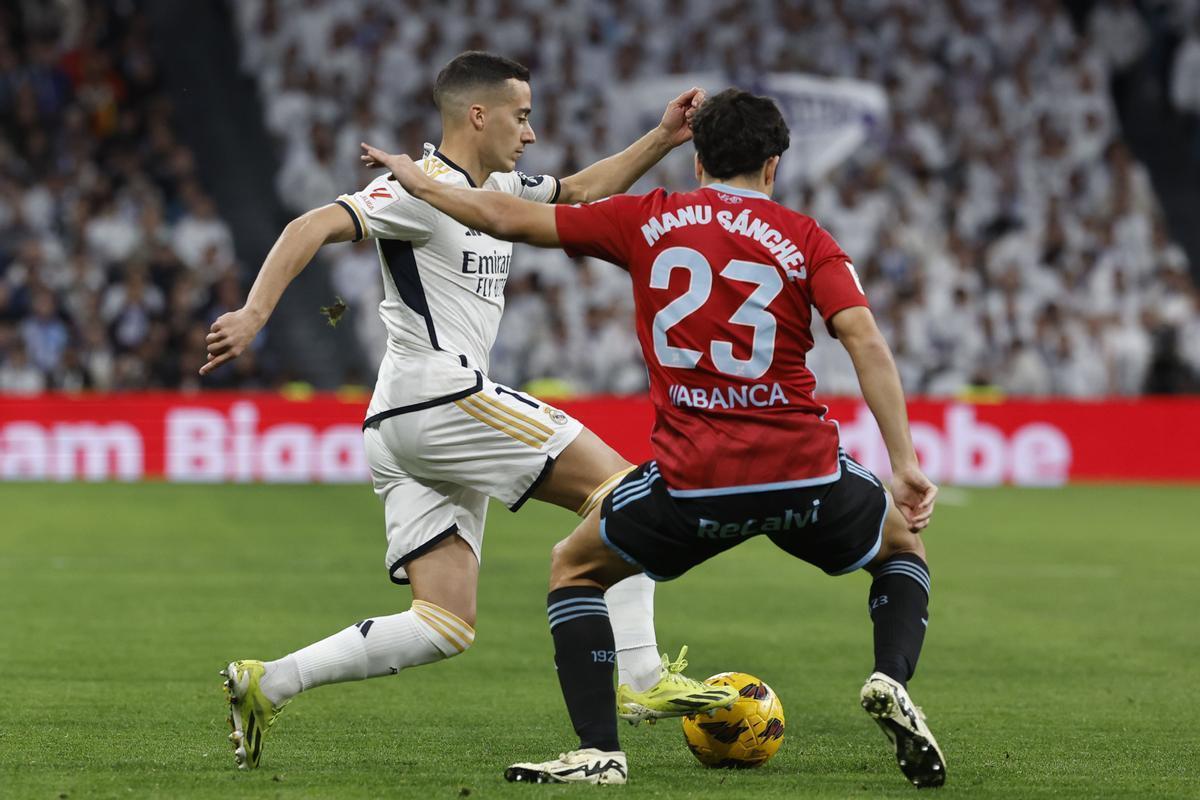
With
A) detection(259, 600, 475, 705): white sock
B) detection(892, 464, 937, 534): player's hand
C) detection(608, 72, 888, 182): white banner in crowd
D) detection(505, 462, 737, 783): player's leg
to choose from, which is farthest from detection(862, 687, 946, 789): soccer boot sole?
detection(608, 72, 888, 182): white banner in crowd

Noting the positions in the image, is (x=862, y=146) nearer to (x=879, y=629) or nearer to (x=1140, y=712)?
(x=1140, y=712)

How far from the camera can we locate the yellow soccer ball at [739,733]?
5.85 meters

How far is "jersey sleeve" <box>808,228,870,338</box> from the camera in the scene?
5.03 m

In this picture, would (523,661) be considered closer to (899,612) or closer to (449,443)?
(449,443)

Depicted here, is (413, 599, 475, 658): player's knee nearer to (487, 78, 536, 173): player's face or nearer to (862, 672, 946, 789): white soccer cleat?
(862, 672, 946, 789): white soccer cleat

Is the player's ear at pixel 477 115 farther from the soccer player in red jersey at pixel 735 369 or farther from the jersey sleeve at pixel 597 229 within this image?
the jersey sleeve at pixel 597 229

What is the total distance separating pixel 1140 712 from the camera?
7117 millimetres

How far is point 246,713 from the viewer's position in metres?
5.61

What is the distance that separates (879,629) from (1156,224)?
20.3 metres

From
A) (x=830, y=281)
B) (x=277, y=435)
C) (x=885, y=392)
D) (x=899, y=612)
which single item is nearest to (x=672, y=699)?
(x=899, y=612)

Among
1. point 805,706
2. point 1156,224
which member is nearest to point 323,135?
point 1156,224

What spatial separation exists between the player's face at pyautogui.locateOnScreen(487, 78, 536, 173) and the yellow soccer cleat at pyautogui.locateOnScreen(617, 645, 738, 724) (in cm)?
188


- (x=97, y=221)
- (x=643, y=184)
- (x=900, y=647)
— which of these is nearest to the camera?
(x=900, y=647)

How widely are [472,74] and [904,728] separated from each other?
2.73 m
